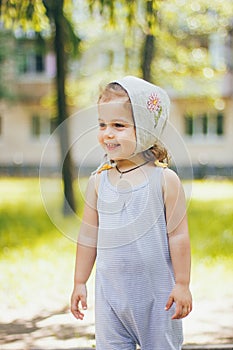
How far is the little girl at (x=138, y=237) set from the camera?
2.93 meters

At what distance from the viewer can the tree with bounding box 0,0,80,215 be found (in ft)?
28.6

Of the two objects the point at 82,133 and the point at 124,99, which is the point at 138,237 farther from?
the point at 82,133

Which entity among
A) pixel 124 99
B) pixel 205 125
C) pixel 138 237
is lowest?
pixel 205 125

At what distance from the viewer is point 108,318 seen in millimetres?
2961

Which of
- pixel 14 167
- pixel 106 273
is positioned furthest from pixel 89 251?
pixel 14 167

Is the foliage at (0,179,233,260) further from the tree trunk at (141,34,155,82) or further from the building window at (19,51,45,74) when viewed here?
the building window at (19,51,45,74)

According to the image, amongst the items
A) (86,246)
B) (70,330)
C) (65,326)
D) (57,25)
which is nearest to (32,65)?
(57,25)

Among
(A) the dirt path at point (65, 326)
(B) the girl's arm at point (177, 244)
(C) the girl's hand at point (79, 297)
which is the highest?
(B) the girl's arm at point (177, 244)

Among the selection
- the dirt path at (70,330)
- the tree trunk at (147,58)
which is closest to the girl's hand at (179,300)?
the dirt path at (70,330)

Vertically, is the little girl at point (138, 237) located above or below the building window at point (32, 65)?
above

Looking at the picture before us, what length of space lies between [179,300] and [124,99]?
787 mm

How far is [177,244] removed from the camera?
2.93m

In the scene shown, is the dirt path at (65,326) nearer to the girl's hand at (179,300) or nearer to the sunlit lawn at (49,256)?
the sunlit lawn at (49,256)

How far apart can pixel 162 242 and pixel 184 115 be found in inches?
1234
